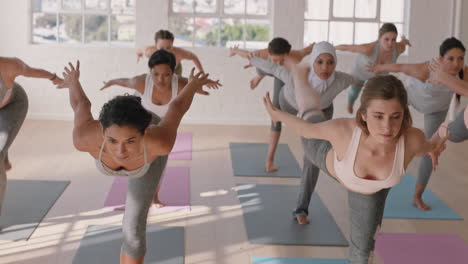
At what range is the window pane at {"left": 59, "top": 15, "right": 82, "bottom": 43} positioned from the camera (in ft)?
25.4

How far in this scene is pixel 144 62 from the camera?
7.61m

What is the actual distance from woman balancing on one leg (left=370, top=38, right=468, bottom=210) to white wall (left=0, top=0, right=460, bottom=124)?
3.22 metres

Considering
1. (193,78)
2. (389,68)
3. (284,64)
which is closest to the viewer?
(193,78)

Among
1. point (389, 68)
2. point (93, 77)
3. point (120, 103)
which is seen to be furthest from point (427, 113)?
point (93, 77)

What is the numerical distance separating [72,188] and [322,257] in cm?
226

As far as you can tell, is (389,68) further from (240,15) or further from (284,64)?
(240,15)

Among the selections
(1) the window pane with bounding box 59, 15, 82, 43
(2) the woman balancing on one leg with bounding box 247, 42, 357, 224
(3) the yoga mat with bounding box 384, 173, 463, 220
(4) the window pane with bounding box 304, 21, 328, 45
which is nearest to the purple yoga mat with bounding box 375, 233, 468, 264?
(3) the yoga mat with bounding box 384, 173, 463, 220

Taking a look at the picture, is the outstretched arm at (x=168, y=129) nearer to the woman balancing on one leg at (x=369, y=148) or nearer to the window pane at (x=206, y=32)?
the woman balancing on one leg at (x=369, y=148)

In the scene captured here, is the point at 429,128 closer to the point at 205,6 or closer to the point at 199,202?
the point at 199,202

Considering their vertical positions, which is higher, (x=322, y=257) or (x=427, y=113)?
(x=427, y=113)

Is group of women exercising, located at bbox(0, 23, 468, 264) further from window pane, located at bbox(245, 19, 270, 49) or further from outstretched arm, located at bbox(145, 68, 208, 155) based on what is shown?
window pane, located at bbox(245, 19, 270, 49)

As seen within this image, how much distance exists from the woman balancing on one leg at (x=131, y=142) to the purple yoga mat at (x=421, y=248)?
1.58m

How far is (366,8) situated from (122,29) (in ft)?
10.2

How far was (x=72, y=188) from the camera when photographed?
5.03m
